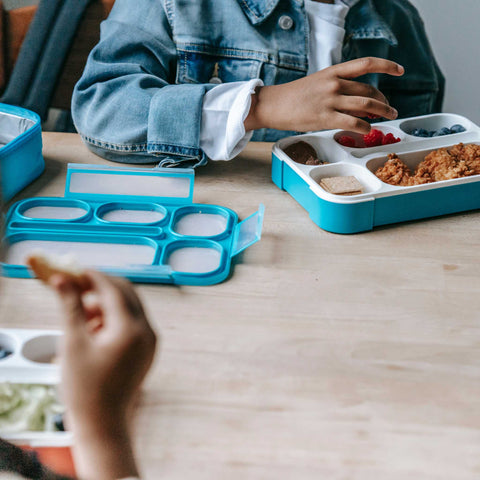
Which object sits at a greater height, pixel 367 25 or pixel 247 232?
pixel 367 25

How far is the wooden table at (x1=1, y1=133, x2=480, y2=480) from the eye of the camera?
0.32m

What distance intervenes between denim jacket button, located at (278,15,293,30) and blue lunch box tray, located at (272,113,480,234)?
0.17 meters

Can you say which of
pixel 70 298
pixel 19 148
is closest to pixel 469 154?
pixel 19 148

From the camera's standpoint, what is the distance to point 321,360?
404mm

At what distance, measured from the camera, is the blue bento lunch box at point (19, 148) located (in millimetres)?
580

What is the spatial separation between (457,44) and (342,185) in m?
0.70

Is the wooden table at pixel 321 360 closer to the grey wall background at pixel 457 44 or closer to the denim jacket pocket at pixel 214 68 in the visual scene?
the denim jacket pocket at pixel 214 68

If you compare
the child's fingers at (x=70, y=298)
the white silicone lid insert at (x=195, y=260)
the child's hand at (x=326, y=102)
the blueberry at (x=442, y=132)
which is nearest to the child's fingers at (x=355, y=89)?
the child's hand at (x=326, y=102)

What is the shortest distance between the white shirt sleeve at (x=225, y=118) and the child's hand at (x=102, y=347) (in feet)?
1.63

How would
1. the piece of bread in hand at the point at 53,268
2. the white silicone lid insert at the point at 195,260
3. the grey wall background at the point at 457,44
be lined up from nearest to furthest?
the piece of bread in hand at the point at 53,268, the white silicone lid insert at the point at 195,260, the grey wall background at the point at 457,44

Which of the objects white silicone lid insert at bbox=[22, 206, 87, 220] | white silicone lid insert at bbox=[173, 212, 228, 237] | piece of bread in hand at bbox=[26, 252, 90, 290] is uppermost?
piece of bread in hand at bbox=[26, 252, 90, 290]

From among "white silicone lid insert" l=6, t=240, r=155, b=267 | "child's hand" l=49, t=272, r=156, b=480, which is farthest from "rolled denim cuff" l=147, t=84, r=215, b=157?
"child's hand" l=49, t=272, r=156, b=480

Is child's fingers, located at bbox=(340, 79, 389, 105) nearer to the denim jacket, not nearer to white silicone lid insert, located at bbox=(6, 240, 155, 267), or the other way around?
the denim jacket

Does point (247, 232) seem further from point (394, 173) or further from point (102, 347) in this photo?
point (102, 347)
